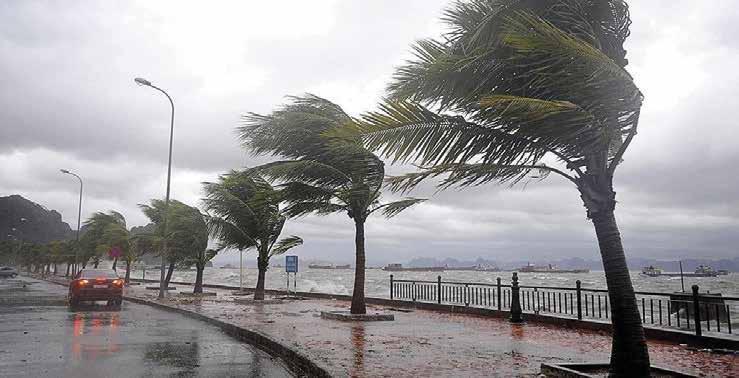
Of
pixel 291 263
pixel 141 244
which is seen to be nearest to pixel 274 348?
pixel 291 263

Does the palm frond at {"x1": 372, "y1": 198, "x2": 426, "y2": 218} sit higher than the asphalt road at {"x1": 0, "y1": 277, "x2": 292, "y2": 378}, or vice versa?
the palm frond at {"x1": 372, "y1": 198, "x2": 426, "y2": 218}

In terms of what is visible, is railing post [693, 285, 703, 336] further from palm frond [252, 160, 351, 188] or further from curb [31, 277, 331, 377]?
palm frond [252, 160, 351, 188]

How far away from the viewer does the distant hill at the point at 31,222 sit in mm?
182625

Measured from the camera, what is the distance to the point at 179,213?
29.5 meters

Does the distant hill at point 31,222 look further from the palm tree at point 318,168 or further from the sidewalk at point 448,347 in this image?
the sidewalk at point 448,347

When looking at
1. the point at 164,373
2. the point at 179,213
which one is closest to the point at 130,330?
the point at 164,373

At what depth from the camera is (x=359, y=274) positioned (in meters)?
16.8

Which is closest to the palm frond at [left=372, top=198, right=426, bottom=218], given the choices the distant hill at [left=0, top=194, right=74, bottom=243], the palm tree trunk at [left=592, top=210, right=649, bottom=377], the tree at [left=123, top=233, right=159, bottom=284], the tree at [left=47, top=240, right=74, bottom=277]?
the palm tree trunk at [left=592, top=210, right=649, bottom=377]

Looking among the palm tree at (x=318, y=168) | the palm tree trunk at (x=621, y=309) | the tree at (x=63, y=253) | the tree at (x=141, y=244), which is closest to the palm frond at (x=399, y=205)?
the palm tree at (x=318, y=168)

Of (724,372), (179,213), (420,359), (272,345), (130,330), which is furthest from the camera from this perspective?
(179,213)

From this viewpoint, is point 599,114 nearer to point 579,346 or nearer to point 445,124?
point 445,124

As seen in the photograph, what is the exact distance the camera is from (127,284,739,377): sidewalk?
8391mm

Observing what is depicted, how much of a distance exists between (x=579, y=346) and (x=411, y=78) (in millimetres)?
6138

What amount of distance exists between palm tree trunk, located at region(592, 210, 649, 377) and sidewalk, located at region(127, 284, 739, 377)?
135 cm
